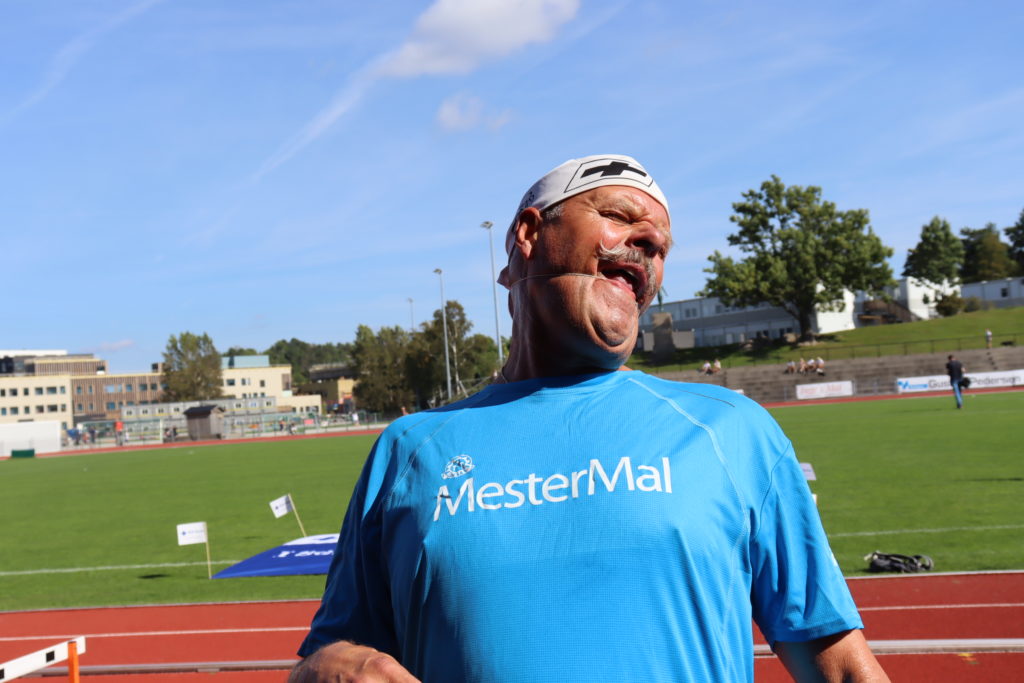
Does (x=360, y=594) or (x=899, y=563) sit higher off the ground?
(x=360, y=594)

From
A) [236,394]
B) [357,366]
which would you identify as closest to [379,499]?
[357,366]

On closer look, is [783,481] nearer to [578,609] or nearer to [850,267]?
[578,609]

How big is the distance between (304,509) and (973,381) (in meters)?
41.8

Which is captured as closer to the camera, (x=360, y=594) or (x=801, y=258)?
(x=360, y=594)

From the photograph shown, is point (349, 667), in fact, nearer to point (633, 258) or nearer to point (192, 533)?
point (633, 258)

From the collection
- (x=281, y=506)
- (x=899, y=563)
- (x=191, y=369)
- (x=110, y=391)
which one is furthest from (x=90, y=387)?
(x=899, y=563)

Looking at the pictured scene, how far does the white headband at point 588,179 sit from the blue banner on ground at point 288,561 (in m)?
10.0

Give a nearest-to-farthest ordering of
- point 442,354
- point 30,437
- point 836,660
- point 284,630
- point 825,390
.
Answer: point 836,660 < point 284,630 < point 825,390 < point 30,437 < point 442,354

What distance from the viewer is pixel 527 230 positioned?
1936 millimetres

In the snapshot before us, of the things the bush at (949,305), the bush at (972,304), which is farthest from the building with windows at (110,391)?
the bush at (972,304)

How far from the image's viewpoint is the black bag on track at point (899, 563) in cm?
920

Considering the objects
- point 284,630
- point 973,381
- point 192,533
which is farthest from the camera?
point 973,381

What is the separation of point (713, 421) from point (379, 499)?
0.67 meters

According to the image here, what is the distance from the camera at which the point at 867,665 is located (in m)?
1.54
